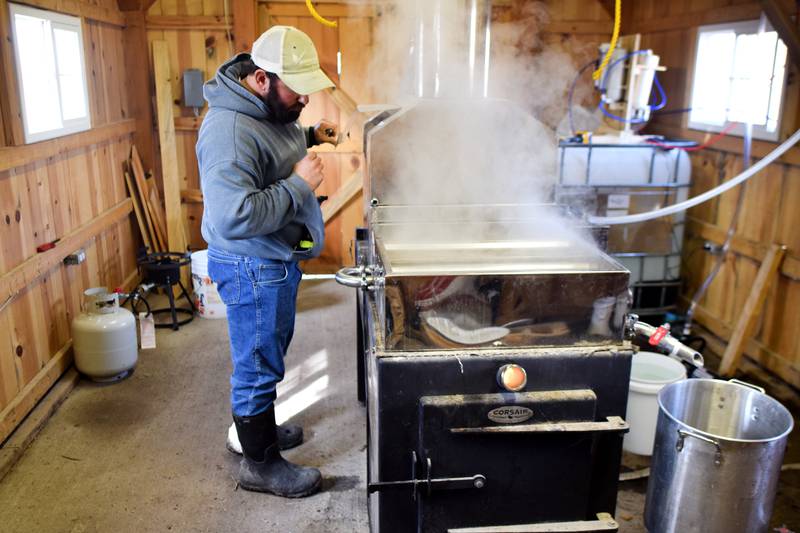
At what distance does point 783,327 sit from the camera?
3.21 m

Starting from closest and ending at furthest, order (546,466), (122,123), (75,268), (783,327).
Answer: (546,466), (783,327), (75,268), (122,123)

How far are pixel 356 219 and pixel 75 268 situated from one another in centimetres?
211

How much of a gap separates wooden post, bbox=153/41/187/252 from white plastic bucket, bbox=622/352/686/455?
3.30m

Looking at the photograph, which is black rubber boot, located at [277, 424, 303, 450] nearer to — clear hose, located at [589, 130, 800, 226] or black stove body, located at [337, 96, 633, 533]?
black stove body, located at [337, 96, 633, 533]

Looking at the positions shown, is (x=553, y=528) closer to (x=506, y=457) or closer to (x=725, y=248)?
(x=506, y=457)

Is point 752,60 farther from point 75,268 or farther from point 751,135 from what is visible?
point 75,268

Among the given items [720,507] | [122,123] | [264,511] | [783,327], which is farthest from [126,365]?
[783,327]

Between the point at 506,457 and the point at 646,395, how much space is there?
3.79 feet

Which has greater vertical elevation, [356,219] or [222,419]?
[356,219]

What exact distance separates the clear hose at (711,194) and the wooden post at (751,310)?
1.35 feet

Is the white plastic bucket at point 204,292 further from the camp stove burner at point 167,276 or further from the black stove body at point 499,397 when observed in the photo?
the black stove body at point 499,397

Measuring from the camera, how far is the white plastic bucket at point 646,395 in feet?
8.25

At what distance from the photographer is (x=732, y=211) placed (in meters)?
3.62

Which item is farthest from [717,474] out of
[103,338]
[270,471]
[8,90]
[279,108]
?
[8,90]
